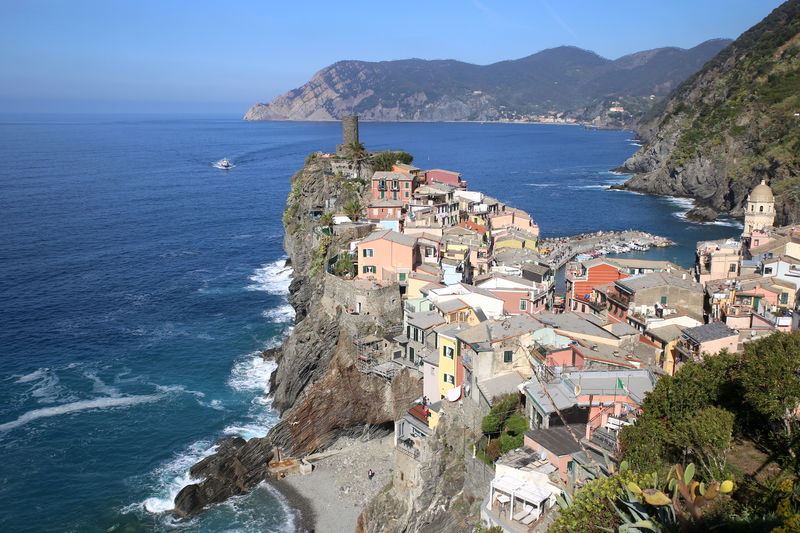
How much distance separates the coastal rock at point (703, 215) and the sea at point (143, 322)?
1840 millimetres

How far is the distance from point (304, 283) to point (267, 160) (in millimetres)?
111363

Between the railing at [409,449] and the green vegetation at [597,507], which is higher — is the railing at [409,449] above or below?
below

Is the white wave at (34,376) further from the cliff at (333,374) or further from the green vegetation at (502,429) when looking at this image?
the green vegetation at (502,429)

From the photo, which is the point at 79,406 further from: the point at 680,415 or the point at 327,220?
the point at 680,415

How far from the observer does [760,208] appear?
58.7 m

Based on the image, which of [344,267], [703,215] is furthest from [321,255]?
[703,215]

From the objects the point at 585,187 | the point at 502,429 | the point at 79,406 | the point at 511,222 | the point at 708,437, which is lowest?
the point at 79,406

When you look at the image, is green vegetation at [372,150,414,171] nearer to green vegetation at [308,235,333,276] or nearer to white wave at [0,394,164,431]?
green vegetation at [308,235,333,276]

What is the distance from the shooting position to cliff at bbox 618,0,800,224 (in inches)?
3332

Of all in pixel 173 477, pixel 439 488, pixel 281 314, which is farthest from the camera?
pixel 281 314

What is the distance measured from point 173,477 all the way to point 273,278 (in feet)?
109

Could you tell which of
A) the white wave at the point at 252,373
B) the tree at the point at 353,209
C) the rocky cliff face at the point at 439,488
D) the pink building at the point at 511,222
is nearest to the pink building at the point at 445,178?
the pink building at the point at 511,222

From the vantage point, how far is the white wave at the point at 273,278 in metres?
59.6

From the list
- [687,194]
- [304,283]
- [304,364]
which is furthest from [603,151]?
[304,364]
